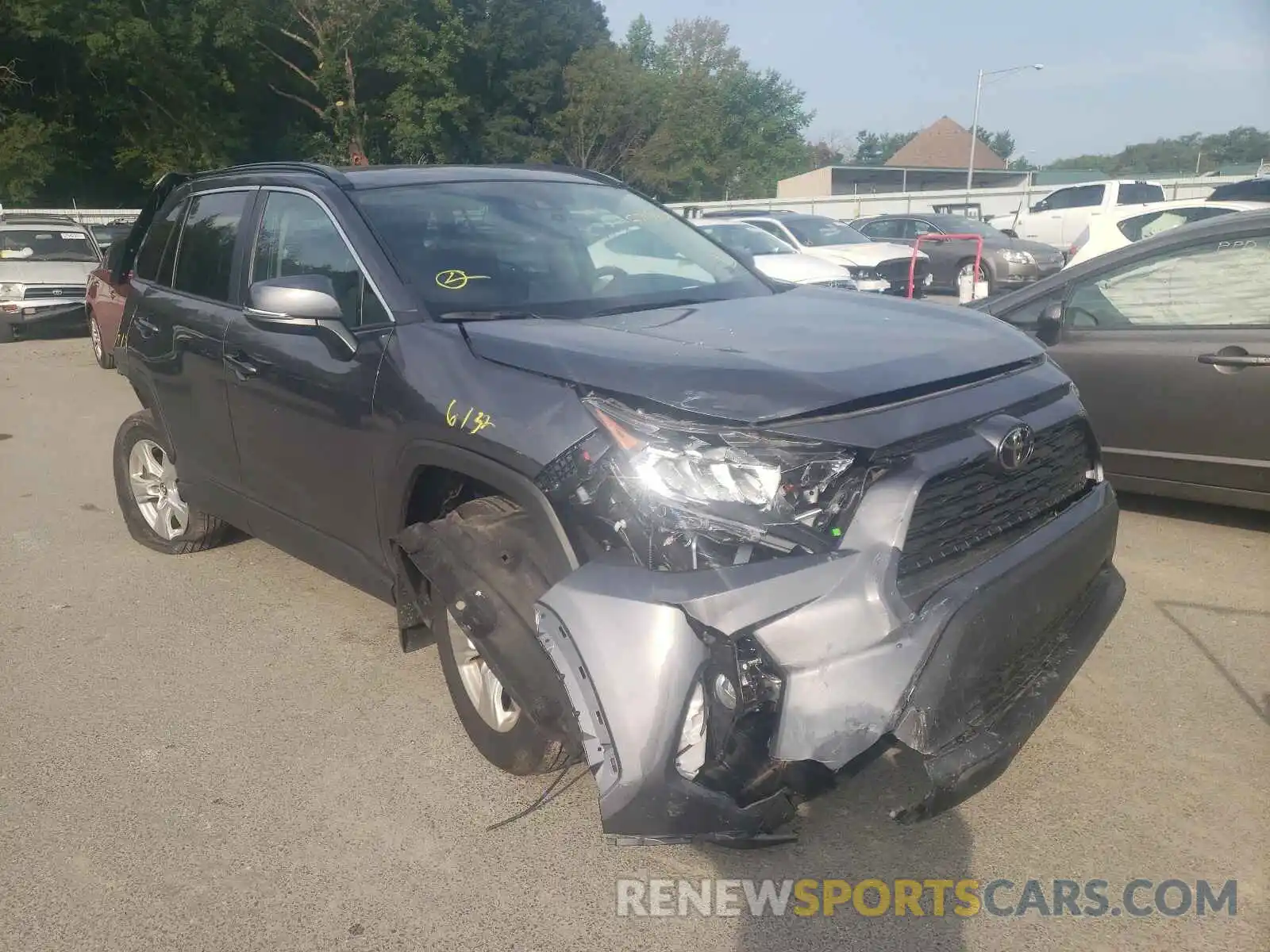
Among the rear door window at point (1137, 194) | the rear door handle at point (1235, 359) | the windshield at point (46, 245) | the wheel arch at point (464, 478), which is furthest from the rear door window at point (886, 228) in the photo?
the wheel arch at point (464, 478)

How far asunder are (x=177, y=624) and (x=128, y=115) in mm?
41052

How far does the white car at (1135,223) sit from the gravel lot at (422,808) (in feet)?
29.5

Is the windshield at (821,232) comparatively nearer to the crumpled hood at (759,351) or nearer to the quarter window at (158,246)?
the quarter window at (158,246)

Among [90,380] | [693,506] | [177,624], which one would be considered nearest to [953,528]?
[693,506]

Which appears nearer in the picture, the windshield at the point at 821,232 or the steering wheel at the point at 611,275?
the steering wheel at the point at 611,275

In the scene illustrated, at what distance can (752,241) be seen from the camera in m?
13.3

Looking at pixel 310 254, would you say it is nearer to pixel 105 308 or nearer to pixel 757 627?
pixel 757 627

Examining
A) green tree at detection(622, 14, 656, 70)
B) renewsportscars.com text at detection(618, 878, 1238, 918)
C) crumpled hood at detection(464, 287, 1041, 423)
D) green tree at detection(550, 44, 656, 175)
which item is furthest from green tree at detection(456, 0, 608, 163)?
renewsportscars.com text at detection(618, 878, 1238, 918)

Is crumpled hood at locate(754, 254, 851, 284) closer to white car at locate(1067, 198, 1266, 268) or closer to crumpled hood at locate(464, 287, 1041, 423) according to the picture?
white car at locate(1067, 198, 1266, 268)

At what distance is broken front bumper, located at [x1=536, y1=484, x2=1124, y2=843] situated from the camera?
7.19 feet

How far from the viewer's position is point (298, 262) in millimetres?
3887

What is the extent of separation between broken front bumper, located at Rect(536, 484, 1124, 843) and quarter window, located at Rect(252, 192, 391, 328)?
1.47 meters

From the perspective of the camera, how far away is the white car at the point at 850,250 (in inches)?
515

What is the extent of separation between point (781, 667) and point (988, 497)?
0.79 meters
